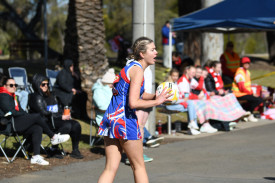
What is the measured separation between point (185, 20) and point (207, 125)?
3.03m

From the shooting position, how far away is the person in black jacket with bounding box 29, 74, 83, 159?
8.74m

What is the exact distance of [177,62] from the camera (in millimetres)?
14875

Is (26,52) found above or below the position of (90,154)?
above

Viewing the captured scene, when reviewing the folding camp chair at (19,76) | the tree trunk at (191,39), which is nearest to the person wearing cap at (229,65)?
the folding camp chair at (19,76)

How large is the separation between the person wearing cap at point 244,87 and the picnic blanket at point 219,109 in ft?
2.08

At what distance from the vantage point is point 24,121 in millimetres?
8375

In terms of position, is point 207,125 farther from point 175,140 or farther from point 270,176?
point 270,176

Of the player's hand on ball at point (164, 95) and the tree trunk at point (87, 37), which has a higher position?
the tree trunk at point (87, 37)

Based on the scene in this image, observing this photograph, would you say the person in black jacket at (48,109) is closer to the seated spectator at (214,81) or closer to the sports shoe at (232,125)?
the sports shoe at (232,125)

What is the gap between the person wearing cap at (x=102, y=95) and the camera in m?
9.57

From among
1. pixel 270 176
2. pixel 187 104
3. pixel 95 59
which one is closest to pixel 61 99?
pixel 95 59

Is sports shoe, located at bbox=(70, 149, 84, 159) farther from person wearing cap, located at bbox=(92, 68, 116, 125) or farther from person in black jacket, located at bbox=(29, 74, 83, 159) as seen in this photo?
person wearing cap, located at bbox=(92, 68, 116, 125)

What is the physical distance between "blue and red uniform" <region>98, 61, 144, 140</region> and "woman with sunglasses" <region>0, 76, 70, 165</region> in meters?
3.13

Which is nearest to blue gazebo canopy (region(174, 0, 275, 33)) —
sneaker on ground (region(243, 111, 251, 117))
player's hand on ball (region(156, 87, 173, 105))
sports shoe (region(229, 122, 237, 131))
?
sneaker on ground (region(243, 111, 251, 117))
